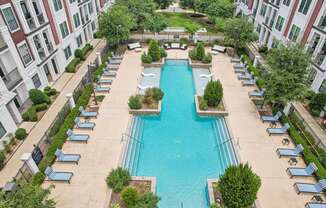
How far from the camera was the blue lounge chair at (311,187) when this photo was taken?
13781 mm

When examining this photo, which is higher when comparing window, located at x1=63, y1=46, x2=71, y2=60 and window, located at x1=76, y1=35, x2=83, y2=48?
window, located at x1=76, y1=35, x2=83, y2=48

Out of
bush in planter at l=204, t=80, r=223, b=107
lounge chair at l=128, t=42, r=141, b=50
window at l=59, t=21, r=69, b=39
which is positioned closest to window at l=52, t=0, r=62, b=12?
window at l=59, t=21, r=69, b=39

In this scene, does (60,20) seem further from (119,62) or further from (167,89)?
(167,89)

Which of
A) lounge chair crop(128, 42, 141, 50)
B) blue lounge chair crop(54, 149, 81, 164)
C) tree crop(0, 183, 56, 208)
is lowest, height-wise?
tree crop(0, 183, 56, 208)

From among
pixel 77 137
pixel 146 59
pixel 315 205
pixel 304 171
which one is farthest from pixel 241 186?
pixel 146 59

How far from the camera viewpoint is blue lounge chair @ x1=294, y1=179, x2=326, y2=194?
13.8 m

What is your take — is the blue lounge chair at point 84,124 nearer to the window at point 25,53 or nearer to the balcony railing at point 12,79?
the balcony railing at point 12,79

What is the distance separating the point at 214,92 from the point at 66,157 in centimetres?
1423

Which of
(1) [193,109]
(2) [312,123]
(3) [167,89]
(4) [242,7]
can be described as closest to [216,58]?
(3) [167,89]

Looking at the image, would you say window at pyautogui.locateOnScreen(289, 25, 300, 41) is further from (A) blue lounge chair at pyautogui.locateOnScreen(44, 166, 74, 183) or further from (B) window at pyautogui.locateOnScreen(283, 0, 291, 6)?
(A) blue lounge chair at pyautogui.locateOnScreen(44, 166, 74, 183)

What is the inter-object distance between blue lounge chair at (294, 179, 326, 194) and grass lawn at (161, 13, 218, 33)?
113ft

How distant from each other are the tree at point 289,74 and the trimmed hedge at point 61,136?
58.4 ft

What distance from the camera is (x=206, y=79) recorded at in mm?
27078

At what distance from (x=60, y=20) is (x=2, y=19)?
30.4ft
